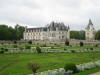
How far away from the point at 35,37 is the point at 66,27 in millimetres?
18369

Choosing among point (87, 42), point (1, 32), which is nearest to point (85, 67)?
point (87, 42)

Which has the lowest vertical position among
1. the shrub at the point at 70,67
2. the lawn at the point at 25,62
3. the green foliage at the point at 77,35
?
the lawn at the point at 25,62

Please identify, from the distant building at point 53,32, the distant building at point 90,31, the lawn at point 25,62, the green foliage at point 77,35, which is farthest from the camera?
the green foliage at point 77,35

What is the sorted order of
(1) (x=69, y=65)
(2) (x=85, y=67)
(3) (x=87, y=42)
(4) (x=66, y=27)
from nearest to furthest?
(1) (x=69, y=65) < (2) (x=85, y=67) < (3) (x=87, y=42) < (4) (x=66, y=27)

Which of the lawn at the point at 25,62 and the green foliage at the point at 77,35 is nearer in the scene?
the lawn at the point at 25,62

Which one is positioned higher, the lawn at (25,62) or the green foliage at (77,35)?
the green foliage at (77,35)

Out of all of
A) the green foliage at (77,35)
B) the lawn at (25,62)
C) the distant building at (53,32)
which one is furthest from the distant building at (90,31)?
the lawn at (25,62)

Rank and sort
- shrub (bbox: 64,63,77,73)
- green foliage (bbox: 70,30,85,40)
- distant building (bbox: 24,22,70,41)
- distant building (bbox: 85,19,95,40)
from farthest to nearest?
green foliage (bbox: 70,30,85,40) → distant building (bbox: 85,19,95,40) → distant building (bbox: 24,22,70,41) → shrub (bbox: 64,63,77,73)

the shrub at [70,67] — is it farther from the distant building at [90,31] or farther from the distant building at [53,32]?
the distant building at [90,31]

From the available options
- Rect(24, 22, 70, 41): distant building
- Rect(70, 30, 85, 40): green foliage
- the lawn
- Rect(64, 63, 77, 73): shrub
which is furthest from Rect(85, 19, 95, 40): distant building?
Rect(64, 63, 77, 73): shrub

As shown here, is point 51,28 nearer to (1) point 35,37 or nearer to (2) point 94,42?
(1) point 35,37

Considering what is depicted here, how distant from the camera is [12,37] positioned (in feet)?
284

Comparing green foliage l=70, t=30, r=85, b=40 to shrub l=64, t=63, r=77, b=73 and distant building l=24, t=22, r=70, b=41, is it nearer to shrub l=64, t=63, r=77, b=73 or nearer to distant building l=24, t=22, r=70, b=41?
distant building l=24, t=22, r=70, b=41

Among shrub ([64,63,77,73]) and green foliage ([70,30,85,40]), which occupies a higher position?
green foliage ([70,30,85,40])
